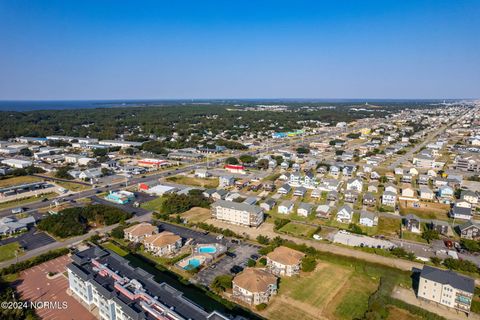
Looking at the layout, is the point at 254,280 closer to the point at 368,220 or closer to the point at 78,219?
the point at 368,220

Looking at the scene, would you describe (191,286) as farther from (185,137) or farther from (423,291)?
(185,137)

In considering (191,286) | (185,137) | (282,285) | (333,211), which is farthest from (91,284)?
(185,137)

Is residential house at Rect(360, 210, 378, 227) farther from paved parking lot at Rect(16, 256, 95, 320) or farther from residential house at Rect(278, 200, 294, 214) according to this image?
paved parking lot at Rect(16, 256, 95, 320)

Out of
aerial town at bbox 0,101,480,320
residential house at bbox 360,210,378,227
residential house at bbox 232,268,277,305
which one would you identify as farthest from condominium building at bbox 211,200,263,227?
residential house at bbox 232,268,277,305

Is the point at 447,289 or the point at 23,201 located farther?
the point at 23,201

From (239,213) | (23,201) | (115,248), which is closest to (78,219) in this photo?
(115,248)
